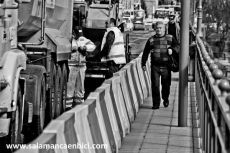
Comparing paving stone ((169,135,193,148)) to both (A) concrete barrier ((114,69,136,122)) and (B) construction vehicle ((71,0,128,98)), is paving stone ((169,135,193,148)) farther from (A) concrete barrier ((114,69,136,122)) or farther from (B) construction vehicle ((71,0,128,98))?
(B) construction vehicle ((71,0,128,98))

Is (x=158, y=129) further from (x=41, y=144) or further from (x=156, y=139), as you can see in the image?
(x=41, y=144)

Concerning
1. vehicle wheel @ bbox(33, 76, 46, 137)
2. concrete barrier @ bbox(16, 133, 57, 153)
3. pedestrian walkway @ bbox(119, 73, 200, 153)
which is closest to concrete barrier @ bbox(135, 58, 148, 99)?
pedestrian walkway @ bbox(119, 73, 200, 153)

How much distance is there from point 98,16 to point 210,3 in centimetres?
3318

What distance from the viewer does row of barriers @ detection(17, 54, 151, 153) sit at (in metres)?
6.12

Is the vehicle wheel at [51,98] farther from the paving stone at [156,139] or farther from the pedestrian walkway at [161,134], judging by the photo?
the paving stone at [156,139]

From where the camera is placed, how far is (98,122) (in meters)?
8.85

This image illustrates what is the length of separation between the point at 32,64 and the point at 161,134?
312 cm

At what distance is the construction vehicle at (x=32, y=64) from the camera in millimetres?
10734

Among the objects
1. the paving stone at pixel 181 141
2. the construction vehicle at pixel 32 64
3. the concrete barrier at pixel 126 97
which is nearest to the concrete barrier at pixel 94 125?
the construction vehicle at pixel 32 64

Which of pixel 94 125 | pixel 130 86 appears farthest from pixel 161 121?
pixel 94 125

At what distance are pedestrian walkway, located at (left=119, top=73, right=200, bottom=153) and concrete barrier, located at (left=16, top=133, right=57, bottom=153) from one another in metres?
4.72

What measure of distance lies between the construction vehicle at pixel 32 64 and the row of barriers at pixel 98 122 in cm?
143

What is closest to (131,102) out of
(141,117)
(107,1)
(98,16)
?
(141,117)

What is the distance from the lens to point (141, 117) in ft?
46.8
